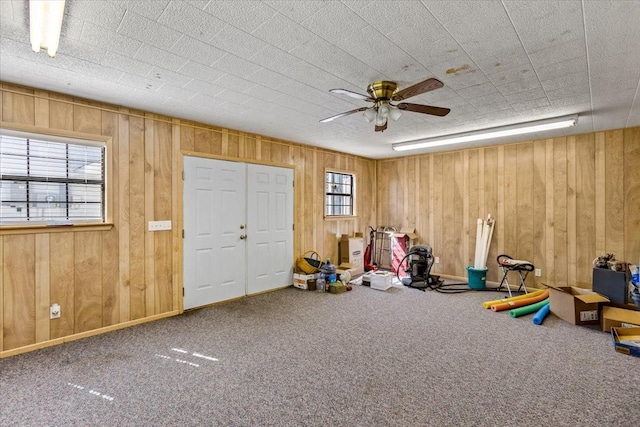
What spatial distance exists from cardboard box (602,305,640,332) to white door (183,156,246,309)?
453 centimetres

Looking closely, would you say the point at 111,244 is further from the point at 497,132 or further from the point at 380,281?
the point at 497,132

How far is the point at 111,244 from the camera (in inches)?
139

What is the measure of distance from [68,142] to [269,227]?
277 centimetres

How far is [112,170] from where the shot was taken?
3.52m

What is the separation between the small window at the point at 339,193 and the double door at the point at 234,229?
107cm

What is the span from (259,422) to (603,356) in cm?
314

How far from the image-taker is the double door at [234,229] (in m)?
4.23

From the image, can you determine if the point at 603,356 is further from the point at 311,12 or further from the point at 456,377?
the point at 311,12

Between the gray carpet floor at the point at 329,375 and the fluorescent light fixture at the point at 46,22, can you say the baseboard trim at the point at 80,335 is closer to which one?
the gray carpet floor at the point at 329,375

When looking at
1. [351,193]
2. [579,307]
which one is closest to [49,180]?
[351,193]

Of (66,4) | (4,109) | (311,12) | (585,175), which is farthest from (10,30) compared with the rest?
(585,175)

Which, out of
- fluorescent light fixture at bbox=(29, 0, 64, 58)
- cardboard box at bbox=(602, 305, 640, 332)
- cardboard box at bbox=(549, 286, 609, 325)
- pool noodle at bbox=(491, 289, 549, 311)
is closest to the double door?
fluorescent light fixture at bbox=(29, 0, 64, 58)

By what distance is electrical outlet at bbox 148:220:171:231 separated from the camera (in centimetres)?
384

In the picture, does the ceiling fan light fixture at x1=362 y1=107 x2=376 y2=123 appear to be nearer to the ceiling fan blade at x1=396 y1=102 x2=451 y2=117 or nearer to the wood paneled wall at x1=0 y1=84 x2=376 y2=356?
the ceiling fan blade at x1=396 y1=102 x2=451 y2=117
